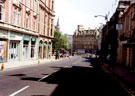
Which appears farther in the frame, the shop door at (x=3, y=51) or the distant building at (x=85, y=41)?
the distant building at (x=85, y=41)

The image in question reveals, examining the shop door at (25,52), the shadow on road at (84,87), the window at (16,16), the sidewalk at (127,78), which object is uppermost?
the window at (16,16)

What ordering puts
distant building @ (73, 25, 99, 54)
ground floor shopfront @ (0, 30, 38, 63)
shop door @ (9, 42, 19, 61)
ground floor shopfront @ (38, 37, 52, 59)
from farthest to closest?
1. distant building @ (73, 25, 99, 54)
2. ground floor shopfront @ (38, 37, 52, 59)
3. shop door @ (9, 42, 19, 61)
4. ground floor shopfront @ (0, 30, 38, 63)

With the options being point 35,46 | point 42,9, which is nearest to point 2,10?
point 35,46

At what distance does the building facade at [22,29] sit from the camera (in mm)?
23453

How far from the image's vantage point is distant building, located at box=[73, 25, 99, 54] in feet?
380

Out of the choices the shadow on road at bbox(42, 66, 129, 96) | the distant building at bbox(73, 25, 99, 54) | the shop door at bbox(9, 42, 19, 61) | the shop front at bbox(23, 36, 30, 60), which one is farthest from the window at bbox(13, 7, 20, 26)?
the distant building at bbox(73, 25, 99, 54)

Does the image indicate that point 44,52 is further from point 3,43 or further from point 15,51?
point 3,43

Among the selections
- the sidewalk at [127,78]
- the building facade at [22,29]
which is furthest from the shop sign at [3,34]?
the sidewalk at [127,78]

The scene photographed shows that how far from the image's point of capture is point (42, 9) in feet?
130

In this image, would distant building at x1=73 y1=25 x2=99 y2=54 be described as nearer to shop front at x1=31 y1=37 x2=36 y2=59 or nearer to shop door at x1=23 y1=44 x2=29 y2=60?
shop front at x1=31 y1=37 x2=36 y2=59

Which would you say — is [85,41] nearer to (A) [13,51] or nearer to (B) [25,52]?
(B) [25,52]

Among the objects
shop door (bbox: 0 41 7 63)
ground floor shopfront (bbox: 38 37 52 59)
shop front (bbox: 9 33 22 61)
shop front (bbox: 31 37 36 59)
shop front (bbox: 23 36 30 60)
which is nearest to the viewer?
shop door (bbox: 0 41 7 63)

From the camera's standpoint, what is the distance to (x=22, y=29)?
2892cm

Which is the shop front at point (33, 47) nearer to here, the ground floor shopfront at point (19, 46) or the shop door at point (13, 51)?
the ground floor shopfront at point (19, 46)
